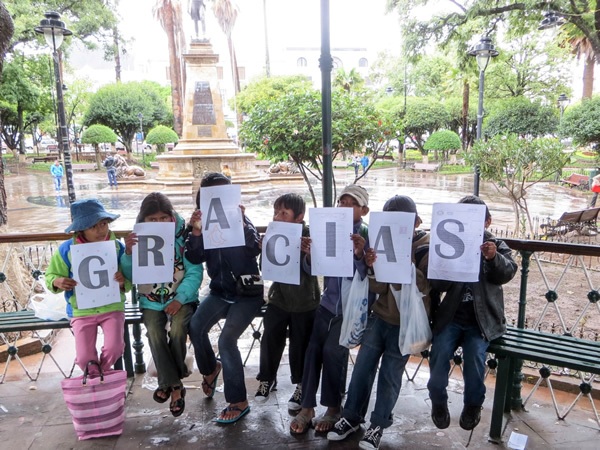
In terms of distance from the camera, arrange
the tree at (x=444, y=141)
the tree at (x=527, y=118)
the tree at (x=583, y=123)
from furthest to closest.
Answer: the tree at (x=444, y=141) < the tree at (x=527, y=118) < the tree at (x=583, y=123)

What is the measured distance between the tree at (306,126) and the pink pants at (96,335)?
395 centimetres

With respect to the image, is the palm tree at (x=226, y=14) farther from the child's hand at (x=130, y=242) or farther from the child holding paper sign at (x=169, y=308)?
the child's hand at (x=130, y=242)

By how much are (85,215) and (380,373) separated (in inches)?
81.3

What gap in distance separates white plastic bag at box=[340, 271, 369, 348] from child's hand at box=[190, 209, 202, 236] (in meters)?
1.06

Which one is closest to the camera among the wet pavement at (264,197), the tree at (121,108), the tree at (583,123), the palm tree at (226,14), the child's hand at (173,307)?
the child's hand at (173,307)

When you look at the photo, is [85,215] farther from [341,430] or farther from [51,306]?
[341,430]

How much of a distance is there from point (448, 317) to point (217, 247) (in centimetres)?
149

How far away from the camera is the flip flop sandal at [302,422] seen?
9.38ft

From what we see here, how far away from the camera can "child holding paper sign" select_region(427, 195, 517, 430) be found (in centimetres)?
270

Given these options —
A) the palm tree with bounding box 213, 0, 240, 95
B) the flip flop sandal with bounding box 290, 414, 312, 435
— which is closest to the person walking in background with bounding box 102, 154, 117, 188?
the palm tree with bounding box 213, 0, 240, 95

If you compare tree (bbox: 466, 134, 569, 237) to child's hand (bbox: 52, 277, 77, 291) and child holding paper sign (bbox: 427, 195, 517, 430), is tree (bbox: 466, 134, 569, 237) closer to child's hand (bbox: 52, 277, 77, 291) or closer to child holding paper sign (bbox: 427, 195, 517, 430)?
child holding paper sign (bbox: 427, 195, 517, 430)

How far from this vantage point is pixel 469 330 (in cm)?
277

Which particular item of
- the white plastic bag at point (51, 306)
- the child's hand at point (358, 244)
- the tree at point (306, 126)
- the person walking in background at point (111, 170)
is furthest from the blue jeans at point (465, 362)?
the person walking in background at point (111, 170)

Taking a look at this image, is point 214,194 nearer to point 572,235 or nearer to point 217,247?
point 217,247
